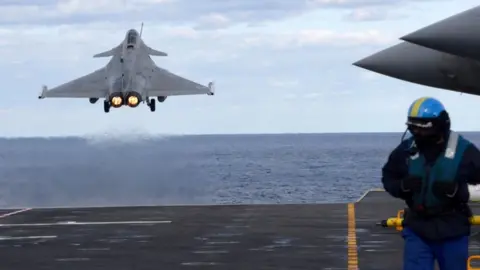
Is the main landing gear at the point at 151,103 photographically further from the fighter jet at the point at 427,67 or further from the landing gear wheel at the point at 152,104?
the fighter jet at the point at 427,67

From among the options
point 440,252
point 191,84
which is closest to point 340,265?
point 440,252

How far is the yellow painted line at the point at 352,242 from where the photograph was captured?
14.6 meters

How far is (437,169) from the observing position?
23.9 ft

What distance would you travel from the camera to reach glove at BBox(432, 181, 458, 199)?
7.22 m

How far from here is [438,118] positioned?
729 cm

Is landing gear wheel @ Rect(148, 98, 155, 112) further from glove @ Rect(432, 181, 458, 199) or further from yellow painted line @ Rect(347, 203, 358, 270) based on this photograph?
glove @ Rect(432, 181, 458, 199)

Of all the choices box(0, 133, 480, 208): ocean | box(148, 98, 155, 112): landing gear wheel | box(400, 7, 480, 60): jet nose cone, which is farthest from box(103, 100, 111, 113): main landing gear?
box(400, 7, 480, 60): jet nose cone

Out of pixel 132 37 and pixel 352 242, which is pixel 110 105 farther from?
pixel 352 242

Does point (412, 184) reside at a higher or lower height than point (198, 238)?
higher

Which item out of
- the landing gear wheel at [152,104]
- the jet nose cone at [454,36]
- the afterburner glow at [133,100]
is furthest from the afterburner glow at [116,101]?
the jet nose cone at [454,36]

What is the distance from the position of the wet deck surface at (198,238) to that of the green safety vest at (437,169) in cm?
704

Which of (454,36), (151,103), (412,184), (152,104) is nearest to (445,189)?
(412,184)

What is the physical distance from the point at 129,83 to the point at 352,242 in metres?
25.9

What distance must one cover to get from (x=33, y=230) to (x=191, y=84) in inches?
1109
